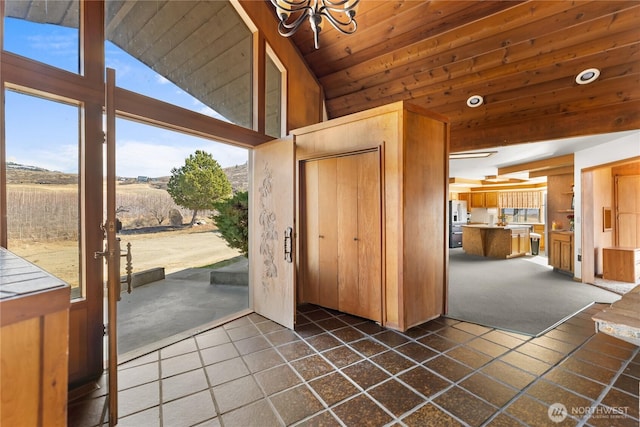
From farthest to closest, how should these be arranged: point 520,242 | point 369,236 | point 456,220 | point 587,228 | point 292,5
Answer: point 456,220 < point 520,242 < point 587,228 < point 369,236 < point 292,5

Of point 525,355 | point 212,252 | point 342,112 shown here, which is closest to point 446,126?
point 342,112

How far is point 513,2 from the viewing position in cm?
287

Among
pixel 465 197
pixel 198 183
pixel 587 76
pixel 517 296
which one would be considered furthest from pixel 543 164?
pixel 198 183

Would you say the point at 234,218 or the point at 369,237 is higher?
the point at 234,218

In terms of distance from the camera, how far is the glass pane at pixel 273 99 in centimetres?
370

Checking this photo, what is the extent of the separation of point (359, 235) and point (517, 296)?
9.48ft

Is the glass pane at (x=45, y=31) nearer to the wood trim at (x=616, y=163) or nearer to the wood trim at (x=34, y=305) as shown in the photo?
the wood trim at (x=34, y=305)

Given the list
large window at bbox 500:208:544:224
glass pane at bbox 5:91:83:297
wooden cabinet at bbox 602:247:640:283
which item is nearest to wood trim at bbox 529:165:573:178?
wooden cabinet at bbox 602:247:640:283

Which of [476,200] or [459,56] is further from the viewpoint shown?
[476,200]

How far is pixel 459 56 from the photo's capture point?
11.6ft

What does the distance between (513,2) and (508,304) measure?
3.61m

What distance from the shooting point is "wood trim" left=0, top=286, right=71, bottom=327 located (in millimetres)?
711

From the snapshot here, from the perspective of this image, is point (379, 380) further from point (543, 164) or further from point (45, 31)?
point (543, 164)

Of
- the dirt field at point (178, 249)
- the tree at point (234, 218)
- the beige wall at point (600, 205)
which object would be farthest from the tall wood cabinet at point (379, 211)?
the beige wall at point (600, 205)
